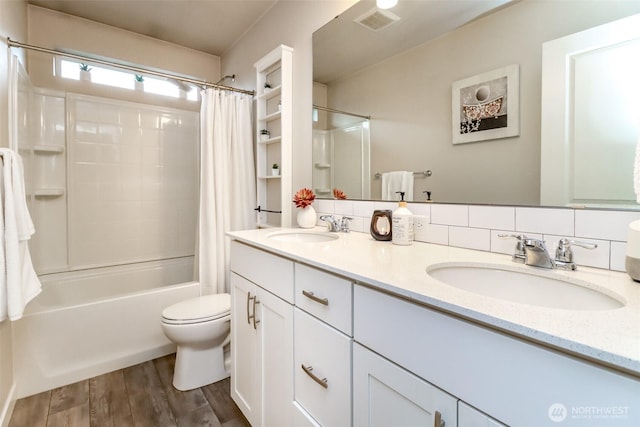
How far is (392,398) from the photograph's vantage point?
2.30ft

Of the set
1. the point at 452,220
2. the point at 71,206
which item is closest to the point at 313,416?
the point at 452,220

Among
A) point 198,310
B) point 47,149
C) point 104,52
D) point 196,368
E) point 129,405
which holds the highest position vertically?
point 104,52

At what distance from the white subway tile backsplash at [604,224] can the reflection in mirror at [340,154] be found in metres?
0.88

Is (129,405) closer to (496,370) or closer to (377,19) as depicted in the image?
(496,370)

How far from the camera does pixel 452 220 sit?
1176 mm

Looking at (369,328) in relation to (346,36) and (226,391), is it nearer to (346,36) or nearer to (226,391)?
(226,391)

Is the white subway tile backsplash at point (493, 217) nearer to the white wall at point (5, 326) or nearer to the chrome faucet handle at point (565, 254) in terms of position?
the chrome faucet handle at point (565, 254)

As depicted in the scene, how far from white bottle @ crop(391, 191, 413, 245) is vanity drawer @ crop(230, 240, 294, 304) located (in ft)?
1.54

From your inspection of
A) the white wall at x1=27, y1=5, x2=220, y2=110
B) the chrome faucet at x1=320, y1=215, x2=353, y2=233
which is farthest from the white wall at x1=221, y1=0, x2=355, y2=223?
the white wall at x1=27, y1=5, x2=220, y2=110

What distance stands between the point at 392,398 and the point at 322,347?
28 centimetres

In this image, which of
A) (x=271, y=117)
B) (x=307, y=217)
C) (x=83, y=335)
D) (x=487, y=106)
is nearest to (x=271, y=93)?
(x=271, y=117)

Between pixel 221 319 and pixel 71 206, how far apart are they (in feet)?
5.93

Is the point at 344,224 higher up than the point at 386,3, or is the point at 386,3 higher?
the point at 386,3

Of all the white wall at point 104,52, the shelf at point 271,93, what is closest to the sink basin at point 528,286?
the shelf at point 271,93
